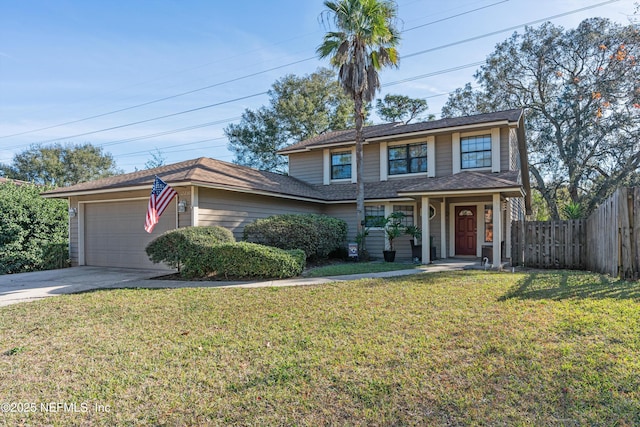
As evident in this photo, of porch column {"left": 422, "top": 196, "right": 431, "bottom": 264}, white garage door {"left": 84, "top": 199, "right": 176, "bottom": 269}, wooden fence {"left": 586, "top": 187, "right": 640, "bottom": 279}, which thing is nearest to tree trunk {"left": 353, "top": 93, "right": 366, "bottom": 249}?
porch column {"left": 422, "top": 196, "right": 431, "bottom": 264}

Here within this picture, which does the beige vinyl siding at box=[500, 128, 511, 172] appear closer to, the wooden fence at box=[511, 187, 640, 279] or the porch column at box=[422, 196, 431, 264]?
the wooden fence at box=[511, 187, 640, 279]

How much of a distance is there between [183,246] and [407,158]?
33.2 feet

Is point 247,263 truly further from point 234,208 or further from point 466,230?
point 466,230

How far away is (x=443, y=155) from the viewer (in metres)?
14.8

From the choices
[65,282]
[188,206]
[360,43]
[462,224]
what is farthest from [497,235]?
[65,282]

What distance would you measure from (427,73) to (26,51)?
62.9ft

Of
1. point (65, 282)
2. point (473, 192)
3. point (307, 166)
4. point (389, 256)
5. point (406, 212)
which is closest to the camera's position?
point (65, 282)

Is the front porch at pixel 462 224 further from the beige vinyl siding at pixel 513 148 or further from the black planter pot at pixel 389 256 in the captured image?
the beige vinyl siding at pixel 513 148

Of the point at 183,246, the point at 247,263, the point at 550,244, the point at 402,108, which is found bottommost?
the point at 247,263

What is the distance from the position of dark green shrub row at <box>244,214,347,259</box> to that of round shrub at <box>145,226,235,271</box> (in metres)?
2.11

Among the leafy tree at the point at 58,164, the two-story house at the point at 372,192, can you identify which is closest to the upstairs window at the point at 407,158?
the two-story house at the point at 372,192

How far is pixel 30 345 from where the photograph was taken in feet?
15.1

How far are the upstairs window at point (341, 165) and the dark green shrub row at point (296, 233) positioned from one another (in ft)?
13.2

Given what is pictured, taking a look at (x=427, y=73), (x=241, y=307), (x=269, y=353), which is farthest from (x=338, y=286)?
(x=427, y=73)
